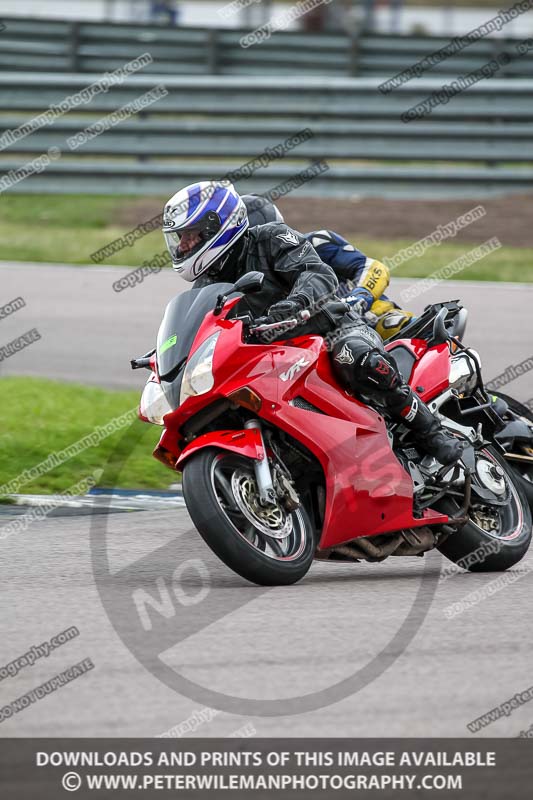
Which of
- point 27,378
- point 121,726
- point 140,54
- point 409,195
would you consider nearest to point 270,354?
point 121,726

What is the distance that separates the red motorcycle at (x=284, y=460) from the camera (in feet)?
17.2

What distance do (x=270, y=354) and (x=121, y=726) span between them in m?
1.94

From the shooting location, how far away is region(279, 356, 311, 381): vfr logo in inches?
214

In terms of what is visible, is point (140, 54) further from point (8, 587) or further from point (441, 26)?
point (441, 26)

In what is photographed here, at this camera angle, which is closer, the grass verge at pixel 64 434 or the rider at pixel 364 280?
the rider at pixel 364 280

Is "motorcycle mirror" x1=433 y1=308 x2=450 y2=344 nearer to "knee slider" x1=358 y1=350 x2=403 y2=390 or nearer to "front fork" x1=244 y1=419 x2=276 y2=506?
"knee slider" x1=358 y1=350 x2=403 y2=390

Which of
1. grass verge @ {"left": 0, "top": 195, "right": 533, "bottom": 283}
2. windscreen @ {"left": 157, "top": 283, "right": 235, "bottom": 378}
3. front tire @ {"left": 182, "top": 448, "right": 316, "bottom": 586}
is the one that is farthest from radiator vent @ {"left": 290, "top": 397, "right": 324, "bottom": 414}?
grass verge @ {"left": 0, "top": 195, "right": 533, "bottom": 283}

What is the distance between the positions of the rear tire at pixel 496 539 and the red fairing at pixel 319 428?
0.21 meters

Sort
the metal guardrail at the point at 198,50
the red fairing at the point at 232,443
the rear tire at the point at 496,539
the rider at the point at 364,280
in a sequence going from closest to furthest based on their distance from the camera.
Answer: the red fairing at the point at 232,443, the rear tire at the point at 496,539, the rider at the point at 364,280, the metal guardrail at the point at 198,50

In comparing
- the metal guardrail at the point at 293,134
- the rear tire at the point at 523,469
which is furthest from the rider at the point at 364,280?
the metal guardrail at the point at 293,134

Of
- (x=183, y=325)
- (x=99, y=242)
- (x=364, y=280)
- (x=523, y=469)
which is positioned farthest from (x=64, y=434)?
(x=99, y=242)

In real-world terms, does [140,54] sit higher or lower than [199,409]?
lower

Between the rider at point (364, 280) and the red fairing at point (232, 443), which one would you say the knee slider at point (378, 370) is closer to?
the red fairing at point (232, 443)
